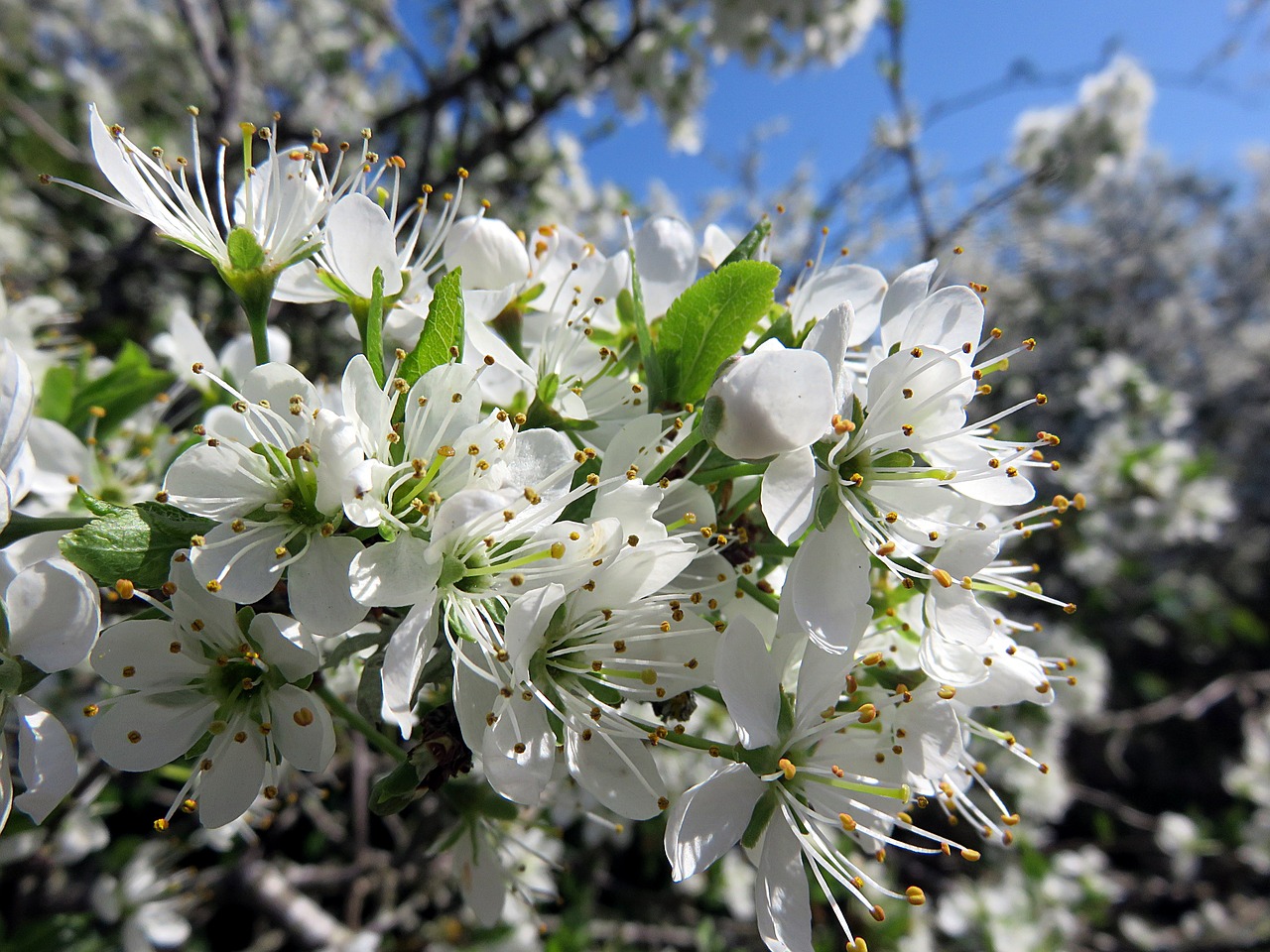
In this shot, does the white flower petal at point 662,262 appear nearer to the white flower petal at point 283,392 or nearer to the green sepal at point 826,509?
the green sepal at point 826,509

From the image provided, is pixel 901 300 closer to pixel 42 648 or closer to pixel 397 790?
pixel 397 790

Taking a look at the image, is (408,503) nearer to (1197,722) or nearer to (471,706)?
(471,706)

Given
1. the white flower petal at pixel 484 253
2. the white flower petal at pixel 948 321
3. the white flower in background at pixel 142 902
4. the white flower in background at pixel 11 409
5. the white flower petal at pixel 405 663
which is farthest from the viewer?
the white flower in background at pixel 142 902

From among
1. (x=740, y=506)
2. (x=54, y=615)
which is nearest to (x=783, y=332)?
(x=740, y=506)

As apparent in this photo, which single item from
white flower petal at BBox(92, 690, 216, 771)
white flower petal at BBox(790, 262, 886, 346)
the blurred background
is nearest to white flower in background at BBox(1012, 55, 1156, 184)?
the blurred background

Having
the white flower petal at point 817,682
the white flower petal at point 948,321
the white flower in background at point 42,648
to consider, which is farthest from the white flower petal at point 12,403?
the white flower petal at point 948,321

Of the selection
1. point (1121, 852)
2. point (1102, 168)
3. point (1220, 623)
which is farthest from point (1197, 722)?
point (1102, 168)
